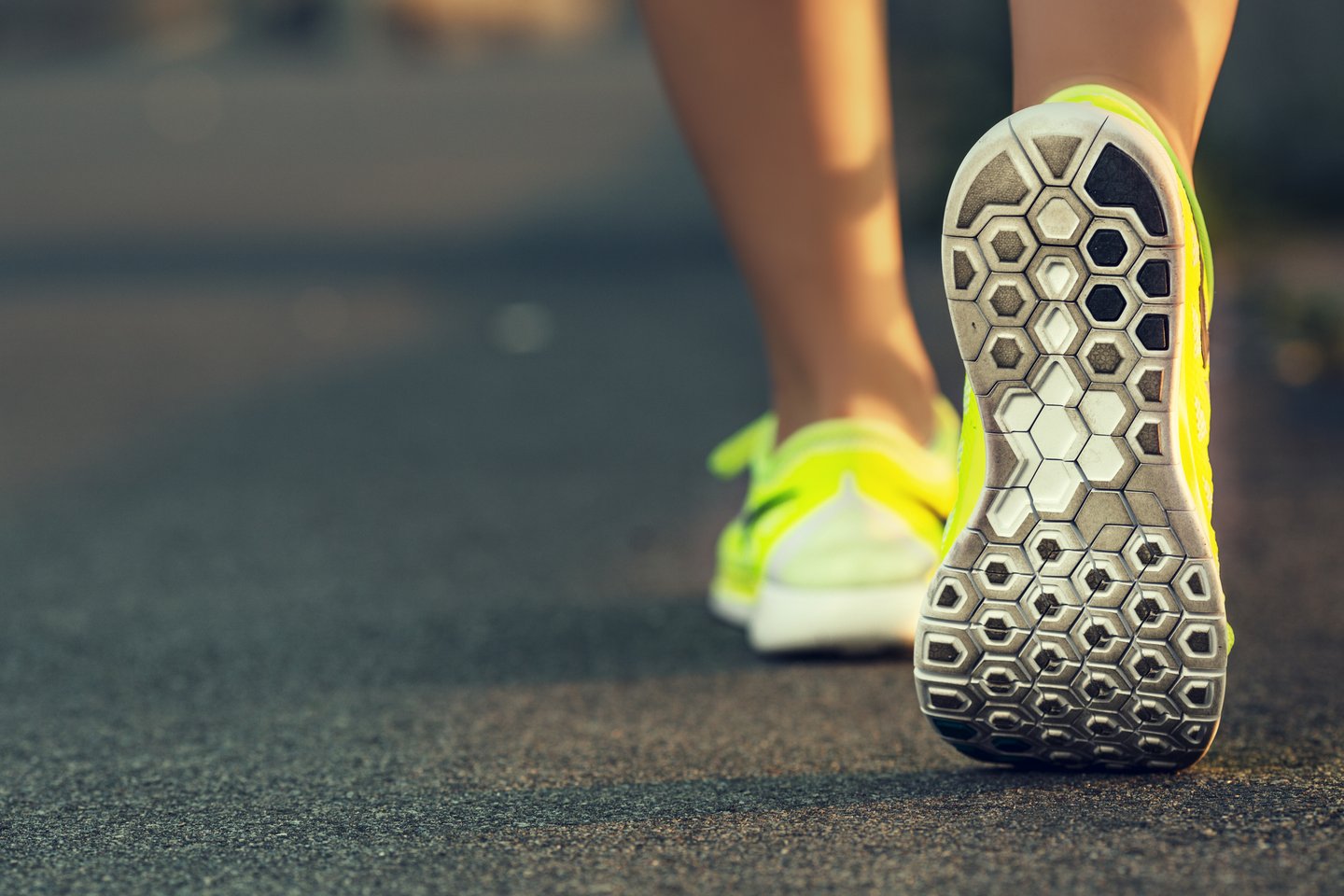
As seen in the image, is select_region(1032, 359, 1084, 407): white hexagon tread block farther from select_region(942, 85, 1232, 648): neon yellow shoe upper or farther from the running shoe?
the running shoe

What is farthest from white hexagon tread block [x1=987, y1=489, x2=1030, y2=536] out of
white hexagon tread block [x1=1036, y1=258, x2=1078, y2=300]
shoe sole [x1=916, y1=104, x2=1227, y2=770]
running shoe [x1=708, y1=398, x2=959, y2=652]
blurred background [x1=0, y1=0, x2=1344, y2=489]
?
blurred background [x1=0, y1=0, x2=1344, y2=489]

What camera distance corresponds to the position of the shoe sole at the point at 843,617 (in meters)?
1.13

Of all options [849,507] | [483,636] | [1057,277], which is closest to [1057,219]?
[1057,277]

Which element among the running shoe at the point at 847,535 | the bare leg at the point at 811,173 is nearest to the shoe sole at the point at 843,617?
the running shoe at the point at 847,535

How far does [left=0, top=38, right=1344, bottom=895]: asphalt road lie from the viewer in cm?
80

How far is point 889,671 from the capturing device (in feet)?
3.72

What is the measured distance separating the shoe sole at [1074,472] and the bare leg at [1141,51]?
2.9 inches

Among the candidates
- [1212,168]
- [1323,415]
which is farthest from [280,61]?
[1323,415]

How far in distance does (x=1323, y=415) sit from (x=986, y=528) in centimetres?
144

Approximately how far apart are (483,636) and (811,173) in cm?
45

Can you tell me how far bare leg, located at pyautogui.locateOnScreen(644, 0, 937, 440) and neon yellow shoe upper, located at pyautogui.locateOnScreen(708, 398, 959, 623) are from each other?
0.10ft

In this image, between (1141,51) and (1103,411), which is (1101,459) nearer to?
(1103,411)

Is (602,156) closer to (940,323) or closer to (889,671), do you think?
(940,323)

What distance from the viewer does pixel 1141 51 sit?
33.6 inches
